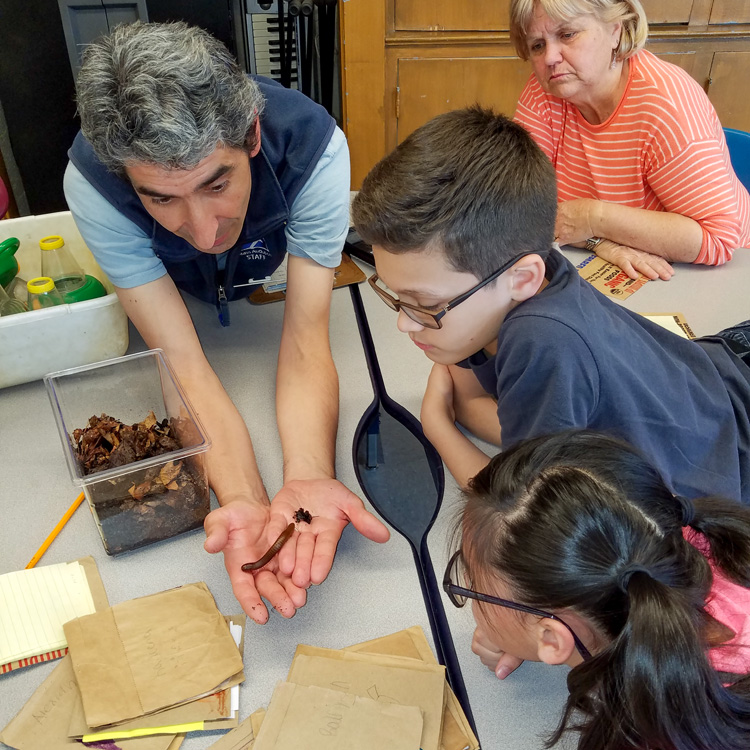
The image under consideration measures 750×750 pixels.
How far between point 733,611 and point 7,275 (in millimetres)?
1188

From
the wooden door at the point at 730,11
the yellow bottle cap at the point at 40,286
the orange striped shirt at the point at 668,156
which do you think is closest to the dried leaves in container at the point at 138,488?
the yellow bottle cap at the point at 40,286

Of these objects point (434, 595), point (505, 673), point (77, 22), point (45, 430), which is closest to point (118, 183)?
point (45, 430)

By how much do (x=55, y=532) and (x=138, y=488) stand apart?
15 centimetres

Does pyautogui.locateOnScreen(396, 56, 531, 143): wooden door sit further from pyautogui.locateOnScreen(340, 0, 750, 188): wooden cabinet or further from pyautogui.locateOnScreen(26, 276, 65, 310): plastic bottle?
pyautogui.locateOnScreen(26, 276, 65, 310): plastic bottle

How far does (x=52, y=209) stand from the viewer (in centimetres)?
227

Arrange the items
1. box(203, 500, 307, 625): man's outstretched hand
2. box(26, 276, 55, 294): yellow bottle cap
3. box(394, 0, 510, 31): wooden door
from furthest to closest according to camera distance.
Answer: box(394, 0, 510, 31): wooden door < box(26, 276, 55, 294): yellow bottle cap < box(203, 500, 307, 625): man's outstretched hand

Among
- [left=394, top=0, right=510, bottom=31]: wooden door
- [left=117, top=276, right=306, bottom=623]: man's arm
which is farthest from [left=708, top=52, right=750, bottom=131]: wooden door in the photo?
[left=117, top=276, right=306, bottom=623]: man's arm

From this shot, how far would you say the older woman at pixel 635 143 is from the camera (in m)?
1.37

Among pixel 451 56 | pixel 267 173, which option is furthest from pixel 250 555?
pixel 451 56

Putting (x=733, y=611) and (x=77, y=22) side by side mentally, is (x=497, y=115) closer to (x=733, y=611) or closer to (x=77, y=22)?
(x=733, y=611)

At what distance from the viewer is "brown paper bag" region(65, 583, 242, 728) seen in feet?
2.25

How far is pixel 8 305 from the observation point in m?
1.15

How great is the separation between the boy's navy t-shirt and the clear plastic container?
0.40m

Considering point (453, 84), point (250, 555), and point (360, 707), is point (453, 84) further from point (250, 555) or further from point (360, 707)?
point (360, 707)
